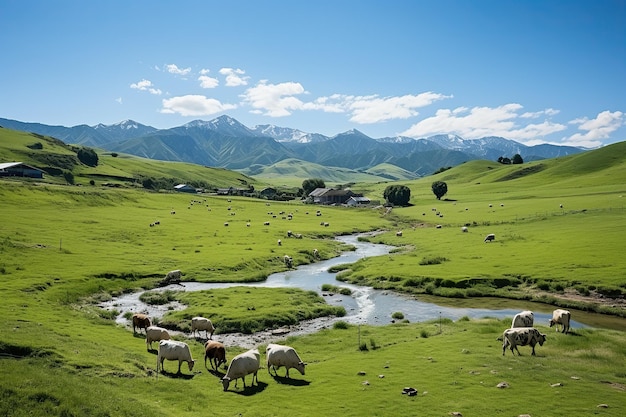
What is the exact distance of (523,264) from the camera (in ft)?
199

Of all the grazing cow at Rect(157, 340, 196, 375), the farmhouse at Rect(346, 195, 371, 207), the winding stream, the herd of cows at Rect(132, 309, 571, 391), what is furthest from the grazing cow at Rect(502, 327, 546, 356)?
the farmhouse at Rect(346, 195, 371, 207)

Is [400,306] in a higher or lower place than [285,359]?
lower

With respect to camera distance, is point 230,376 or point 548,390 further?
point 230,376

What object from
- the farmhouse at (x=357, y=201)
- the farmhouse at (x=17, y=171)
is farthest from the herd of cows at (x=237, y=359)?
the farmhouse at (x=357, y=201)

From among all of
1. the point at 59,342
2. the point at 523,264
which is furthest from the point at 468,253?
the point at 59,342

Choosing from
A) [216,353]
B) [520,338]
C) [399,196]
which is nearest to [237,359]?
[216,353]

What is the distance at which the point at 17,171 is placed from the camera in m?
156

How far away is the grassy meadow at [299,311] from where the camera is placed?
20578mm

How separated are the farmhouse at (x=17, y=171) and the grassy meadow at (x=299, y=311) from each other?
50.9 metres

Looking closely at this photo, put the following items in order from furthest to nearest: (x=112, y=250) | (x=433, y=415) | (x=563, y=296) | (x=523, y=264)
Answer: (x=112, y=250)
(x=523, y=264)
(x=563, y=296)
(x=433, y=415)

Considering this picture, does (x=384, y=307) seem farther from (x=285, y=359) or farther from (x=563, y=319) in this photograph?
(x=285, y=359)

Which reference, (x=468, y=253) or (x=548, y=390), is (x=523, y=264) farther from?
(x=548, y=390)

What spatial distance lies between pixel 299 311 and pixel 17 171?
155432 mm

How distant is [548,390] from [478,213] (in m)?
111
